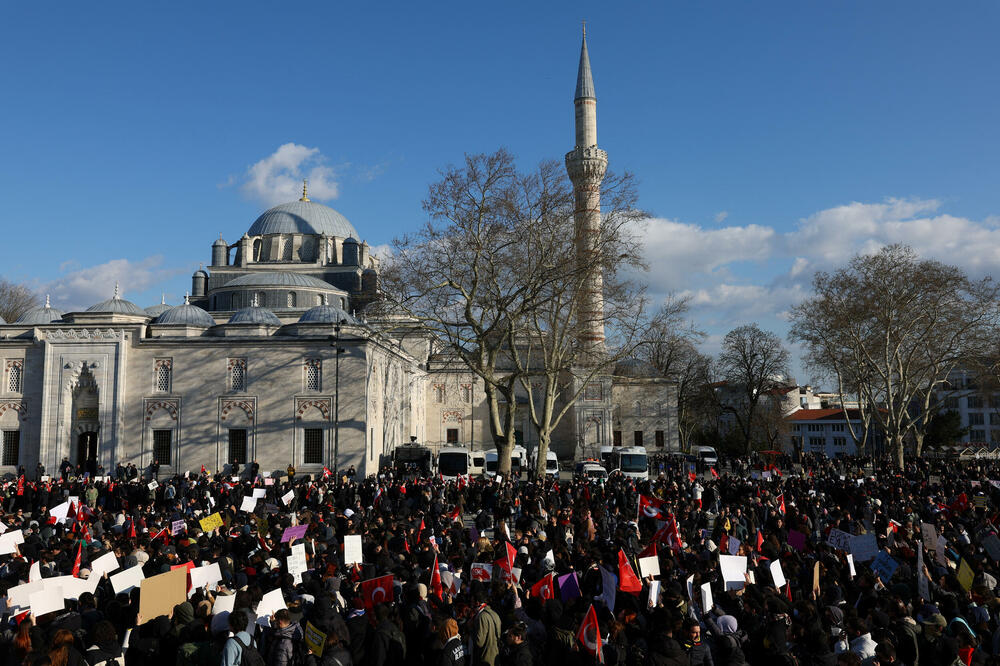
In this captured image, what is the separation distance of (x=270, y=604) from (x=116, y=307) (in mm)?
36199

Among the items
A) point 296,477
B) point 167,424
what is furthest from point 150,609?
point 167,424

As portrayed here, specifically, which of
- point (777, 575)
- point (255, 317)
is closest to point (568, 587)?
point (777, 575)

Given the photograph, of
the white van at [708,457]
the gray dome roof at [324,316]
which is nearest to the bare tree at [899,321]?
the white van at [708,457]

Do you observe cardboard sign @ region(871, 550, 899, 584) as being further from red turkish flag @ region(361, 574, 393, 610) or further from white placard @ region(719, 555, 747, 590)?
red turkish flag @ region(361, 574, 393, 610)

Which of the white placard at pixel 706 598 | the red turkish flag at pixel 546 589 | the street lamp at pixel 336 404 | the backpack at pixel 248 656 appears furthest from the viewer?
the street lamp at pixel 336 404

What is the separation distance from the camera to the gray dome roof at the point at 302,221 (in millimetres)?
53094

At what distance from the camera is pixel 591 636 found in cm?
705

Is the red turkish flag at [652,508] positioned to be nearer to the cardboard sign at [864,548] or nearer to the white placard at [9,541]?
the cardboard sign at [864,548]

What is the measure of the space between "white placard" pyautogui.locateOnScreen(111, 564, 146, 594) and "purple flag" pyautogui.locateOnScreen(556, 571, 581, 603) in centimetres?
488

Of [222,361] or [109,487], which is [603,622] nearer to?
[109,487]

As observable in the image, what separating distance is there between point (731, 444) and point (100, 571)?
180 ft

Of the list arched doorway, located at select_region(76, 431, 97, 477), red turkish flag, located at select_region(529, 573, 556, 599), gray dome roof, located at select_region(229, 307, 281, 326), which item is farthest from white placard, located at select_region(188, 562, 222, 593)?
gray dome roof, located at select_region(229, 307, 281, 326)

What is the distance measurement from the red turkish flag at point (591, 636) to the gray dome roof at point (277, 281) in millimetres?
41230

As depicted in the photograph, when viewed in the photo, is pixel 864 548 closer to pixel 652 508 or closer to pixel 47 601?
pixel 652 508
